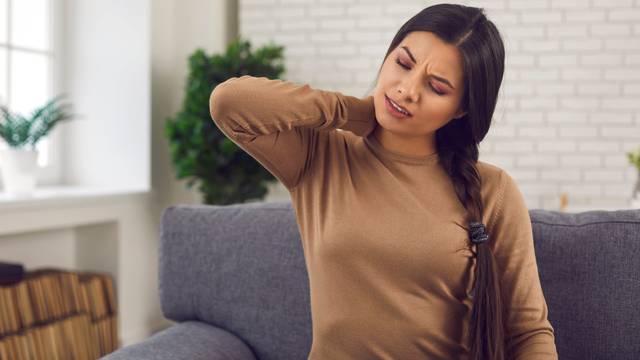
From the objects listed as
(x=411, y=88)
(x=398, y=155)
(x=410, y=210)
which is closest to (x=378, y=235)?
(x=410, y=210)

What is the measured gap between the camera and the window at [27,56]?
3.39 metres

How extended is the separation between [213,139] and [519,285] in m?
2.47

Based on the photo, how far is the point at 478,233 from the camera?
1413 mm

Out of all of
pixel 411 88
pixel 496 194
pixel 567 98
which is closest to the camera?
pixel 411 88

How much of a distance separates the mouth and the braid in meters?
0.18

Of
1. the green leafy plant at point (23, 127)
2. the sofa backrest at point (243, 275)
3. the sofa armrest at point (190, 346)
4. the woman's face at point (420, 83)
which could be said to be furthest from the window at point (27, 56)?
the woman's face at point (420, 83)

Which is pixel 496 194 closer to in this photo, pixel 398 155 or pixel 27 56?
pixel 398 155

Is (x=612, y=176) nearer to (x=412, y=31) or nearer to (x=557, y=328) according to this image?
(x=557, y=328)

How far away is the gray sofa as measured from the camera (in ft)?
5.31

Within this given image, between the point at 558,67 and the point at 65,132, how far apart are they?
108 inches

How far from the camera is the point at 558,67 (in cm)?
405

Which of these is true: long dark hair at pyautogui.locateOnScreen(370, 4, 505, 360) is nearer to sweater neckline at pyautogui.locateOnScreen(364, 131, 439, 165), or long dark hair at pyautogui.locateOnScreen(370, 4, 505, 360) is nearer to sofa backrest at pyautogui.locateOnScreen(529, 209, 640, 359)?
sweater neckline at pyautogui.locateOnScreen(364, 131, 439, 165)

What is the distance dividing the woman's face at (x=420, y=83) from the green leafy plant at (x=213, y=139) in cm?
226

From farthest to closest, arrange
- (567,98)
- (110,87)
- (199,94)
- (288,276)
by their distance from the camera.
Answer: (567,98) → (110,87) → (199,94) → (288,276)
